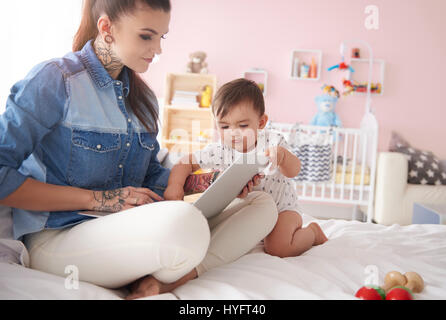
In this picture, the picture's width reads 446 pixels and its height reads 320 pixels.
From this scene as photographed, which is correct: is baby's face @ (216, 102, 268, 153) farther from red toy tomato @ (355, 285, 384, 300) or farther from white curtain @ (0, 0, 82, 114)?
white curtain @ (0, 0, 82, 114)

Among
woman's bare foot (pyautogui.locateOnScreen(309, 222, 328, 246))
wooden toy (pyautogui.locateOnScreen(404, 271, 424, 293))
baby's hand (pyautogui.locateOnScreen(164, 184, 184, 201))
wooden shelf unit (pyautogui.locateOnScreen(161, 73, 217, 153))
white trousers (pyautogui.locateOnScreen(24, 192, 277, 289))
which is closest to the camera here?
white trousers (pyautogui.locateOnScreen(24, 192, 277, 289))

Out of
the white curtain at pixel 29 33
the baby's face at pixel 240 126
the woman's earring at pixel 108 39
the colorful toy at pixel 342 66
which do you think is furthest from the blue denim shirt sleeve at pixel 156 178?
the colorful toy at pixel 342 66

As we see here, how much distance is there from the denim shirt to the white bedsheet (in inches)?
7.5

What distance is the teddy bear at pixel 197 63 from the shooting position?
12.2 ft

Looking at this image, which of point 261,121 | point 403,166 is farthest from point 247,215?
point 403,166

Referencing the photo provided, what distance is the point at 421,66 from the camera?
374 centimetres

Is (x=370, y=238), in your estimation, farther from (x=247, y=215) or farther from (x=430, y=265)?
(x=247, y=215)

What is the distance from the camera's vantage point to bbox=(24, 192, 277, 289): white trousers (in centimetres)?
71

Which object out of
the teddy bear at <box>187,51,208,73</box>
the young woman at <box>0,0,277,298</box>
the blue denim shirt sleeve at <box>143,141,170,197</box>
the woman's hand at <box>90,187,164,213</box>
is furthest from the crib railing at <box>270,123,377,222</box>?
the woman's hand at <box>90,187,164,213</box>

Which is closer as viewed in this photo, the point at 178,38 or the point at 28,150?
the point at 28,150

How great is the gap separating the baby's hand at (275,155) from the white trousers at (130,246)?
307mm

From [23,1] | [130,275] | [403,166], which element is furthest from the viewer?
[403,166]

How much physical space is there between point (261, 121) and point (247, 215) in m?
0.43

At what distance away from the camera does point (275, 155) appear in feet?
3.31
